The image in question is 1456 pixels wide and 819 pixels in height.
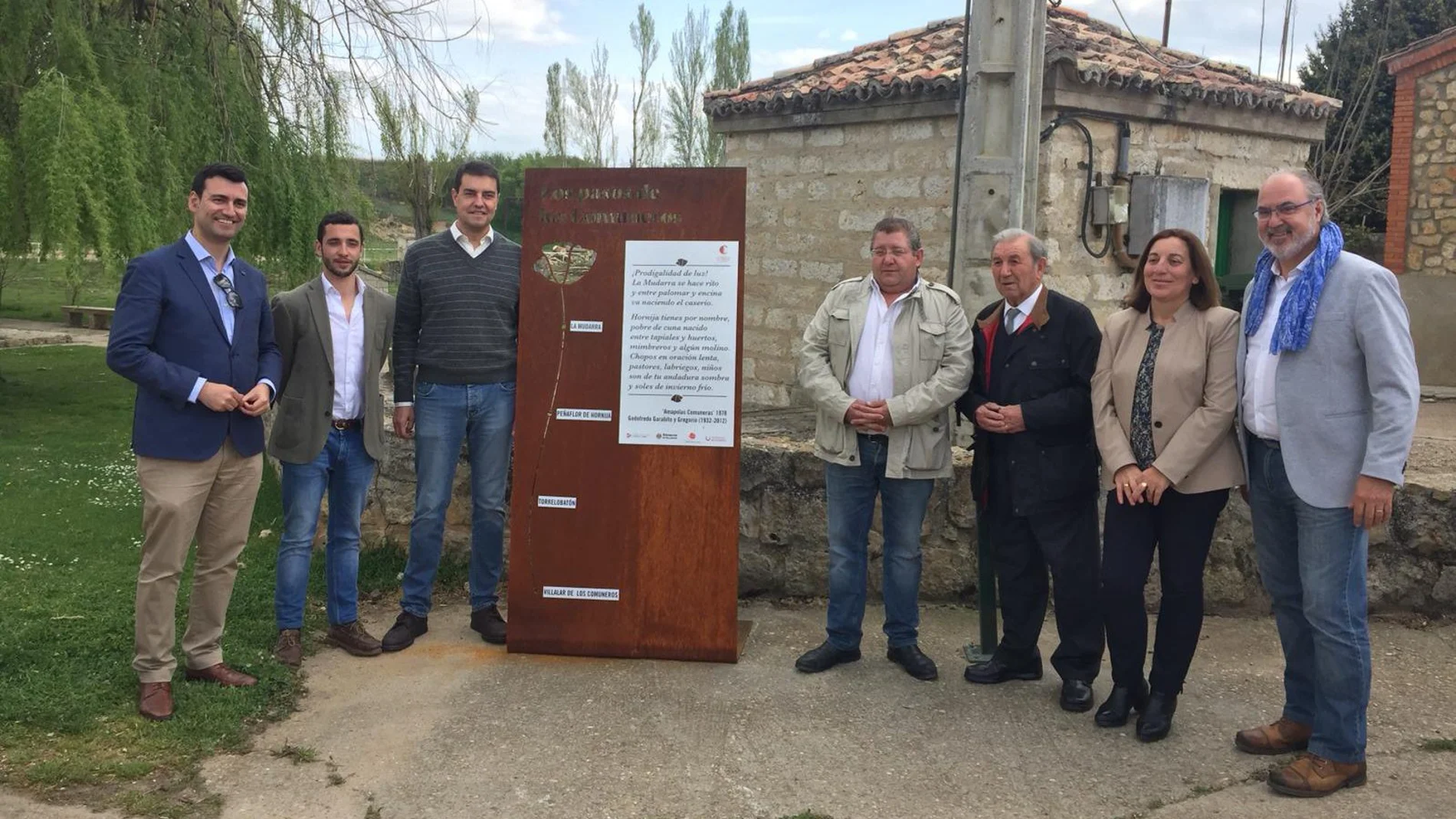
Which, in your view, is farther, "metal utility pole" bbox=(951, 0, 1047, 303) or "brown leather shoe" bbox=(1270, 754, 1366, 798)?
"metal utility pole" bbox=(951, 0, 1047, 303)

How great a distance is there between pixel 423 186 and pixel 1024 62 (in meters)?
7.64

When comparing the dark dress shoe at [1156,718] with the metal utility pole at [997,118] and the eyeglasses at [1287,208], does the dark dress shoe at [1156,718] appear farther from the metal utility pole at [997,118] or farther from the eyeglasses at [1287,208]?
the metal utility pole at [997,118]

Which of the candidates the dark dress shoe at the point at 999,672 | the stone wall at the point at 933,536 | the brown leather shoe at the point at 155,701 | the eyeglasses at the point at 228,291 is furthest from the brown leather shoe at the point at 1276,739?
the eyeglasses at the point at 228,291

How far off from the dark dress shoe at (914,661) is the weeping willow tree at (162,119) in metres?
5.62

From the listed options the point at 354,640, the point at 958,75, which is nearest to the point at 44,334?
the point at 958,75

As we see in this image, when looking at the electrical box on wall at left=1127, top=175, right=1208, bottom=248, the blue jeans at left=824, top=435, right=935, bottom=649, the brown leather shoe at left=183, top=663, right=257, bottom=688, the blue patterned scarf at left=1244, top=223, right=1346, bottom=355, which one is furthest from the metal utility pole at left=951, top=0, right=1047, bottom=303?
the electrical box on wall at left=1127, top=175, right=1208, bottom=248

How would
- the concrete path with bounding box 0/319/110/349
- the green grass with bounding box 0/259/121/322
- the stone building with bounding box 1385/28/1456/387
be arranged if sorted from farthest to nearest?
the green grass with bounding box 0/259/121/322 → the concrete path with bounding box 0/319/110/349 → the stone building with bounding box 1385/28/1456/387

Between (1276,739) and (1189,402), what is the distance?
1.17 m

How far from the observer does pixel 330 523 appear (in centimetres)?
500

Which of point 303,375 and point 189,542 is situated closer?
point 189,542

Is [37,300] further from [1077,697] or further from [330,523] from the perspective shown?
[1077,697]

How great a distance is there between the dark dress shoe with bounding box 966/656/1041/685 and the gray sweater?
228cm

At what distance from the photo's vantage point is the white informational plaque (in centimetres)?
489

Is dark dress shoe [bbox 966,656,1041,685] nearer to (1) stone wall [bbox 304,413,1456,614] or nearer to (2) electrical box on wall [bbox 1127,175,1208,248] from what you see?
(1) stone wall [bbox 304,413,1456,614]
